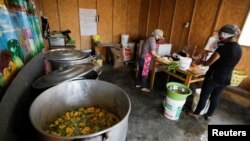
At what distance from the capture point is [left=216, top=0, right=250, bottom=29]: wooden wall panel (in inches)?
103

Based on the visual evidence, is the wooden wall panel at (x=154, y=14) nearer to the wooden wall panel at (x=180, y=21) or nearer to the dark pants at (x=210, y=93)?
the wooden wall panel at (x=180, y=21)

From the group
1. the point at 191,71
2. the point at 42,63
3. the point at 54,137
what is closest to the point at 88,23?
the point at 42,63

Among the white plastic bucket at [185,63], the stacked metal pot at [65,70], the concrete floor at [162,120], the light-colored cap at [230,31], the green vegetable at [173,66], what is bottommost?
the concrete floor at [162,120]

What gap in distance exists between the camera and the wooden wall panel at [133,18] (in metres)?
4.83

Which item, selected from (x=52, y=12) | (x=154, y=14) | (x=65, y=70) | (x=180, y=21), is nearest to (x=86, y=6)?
(x=52, y=12)

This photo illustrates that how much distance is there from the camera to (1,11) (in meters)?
1.02

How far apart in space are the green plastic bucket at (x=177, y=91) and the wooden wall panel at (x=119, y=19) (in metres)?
3.20

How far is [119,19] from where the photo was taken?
4805 millimetres

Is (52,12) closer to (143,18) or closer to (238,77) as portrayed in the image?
(143,18)

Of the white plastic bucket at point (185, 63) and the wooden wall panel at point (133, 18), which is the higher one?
the wooden wall panel at point (133, 18)

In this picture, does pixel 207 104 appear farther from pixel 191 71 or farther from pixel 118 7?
pixel 118 7

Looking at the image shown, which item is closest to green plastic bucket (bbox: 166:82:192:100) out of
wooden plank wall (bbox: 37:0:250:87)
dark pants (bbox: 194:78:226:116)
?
dark pants (bbox: 194:78:226:116)

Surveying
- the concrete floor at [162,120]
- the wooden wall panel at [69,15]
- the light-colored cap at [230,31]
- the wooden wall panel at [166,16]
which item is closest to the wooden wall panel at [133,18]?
the wooden wall panel at [166,16]

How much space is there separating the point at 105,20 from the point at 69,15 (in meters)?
1.09
